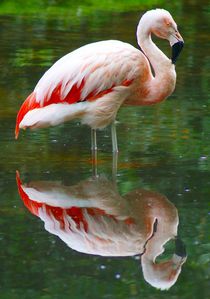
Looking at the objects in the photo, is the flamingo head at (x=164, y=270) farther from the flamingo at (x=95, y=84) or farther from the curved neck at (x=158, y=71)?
the curved neck at (x=158, y=71)

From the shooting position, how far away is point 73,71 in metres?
8.51

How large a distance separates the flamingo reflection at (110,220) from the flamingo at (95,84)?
0.72m

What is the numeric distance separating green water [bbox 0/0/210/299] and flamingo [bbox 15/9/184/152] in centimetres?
37

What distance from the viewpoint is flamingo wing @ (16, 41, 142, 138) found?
8.52 metres

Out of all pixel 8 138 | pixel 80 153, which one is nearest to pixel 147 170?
pixel 80 153

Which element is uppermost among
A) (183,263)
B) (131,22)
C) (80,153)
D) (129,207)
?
(183,263)

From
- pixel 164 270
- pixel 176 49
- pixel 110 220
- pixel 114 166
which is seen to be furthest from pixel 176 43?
pixel 164 270

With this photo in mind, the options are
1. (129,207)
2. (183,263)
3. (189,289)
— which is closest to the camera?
(189,289)

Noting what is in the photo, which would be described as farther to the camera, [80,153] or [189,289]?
[80,153]

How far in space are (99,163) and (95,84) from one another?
0.65m

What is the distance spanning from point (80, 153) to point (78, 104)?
1.57 feet

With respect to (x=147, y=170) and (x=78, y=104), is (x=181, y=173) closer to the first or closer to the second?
(x=147, y=170)

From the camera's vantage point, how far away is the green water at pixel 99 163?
597cm

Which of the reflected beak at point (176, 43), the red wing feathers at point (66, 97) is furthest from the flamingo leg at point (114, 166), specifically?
the reflected beak at point (176, 43)
